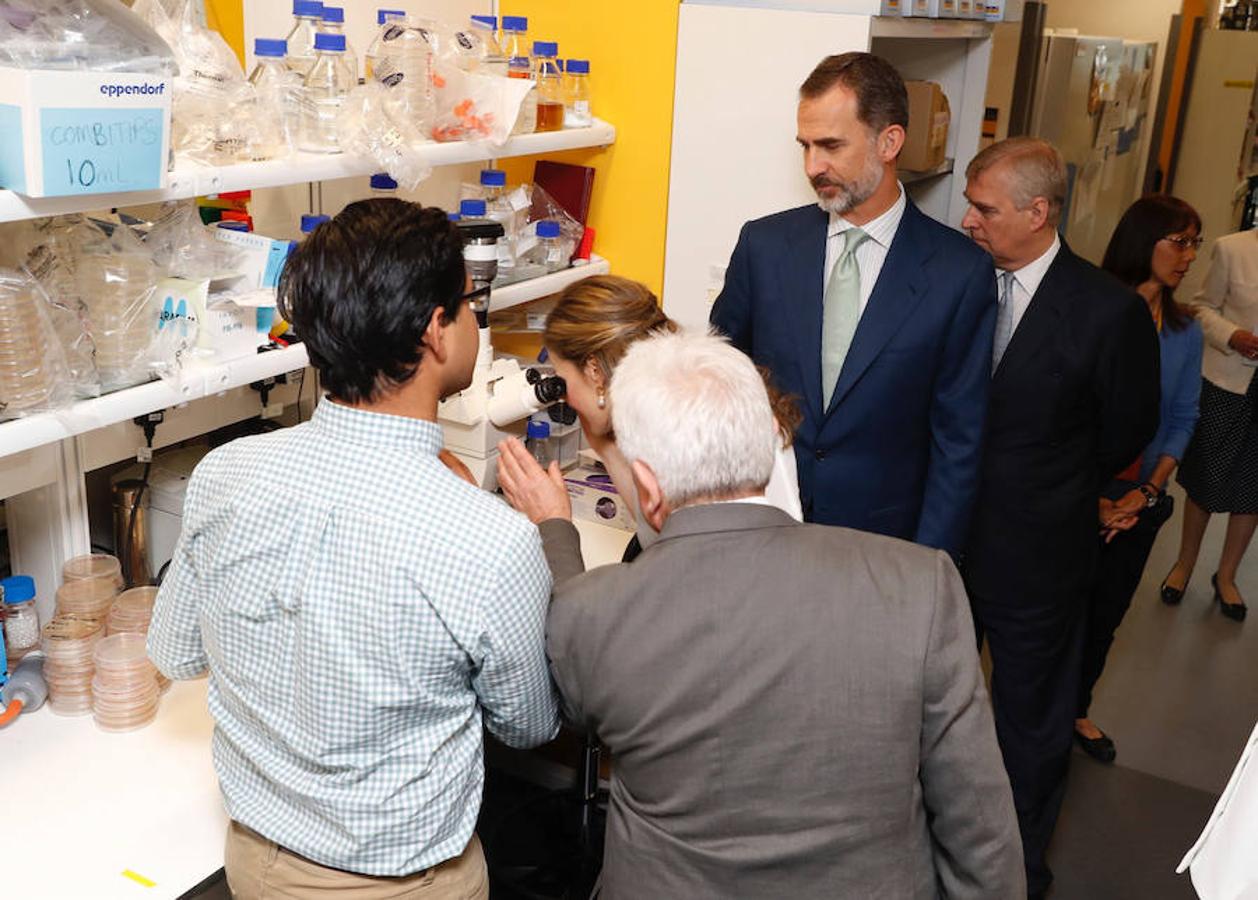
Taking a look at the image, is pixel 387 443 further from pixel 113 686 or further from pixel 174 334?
pixel 113 686

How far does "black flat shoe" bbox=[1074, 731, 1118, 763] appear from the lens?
3543 millimetres

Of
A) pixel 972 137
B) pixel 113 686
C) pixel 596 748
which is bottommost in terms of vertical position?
pixel 596 748

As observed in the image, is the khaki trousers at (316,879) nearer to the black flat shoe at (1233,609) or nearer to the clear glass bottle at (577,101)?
the clear glass bottle at (577,101)

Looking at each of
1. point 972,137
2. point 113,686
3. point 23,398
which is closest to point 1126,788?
point 972,137

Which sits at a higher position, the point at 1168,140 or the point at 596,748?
the point at 1168,140

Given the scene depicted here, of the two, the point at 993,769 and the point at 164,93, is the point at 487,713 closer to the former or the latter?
the point at 993,769

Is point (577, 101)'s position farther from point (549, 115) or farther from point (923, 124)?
point (923, 124)

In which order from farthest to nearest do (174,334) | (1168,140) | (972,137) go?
1. (1168,140)
2. (972,137)
3. (174,334)

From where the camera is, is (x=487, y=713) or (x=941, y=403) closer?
(x=487, y=713)

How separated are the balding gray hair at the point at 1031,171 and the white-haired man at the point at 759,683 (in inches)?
56.1

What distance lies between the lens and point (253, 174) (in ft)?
6.41

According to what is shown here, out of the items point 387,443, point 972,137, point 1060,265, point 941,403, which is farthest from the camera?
point 972,137

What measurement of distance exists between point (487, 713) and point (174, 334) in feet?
2.88

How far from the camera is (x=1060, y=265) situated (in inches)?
103
